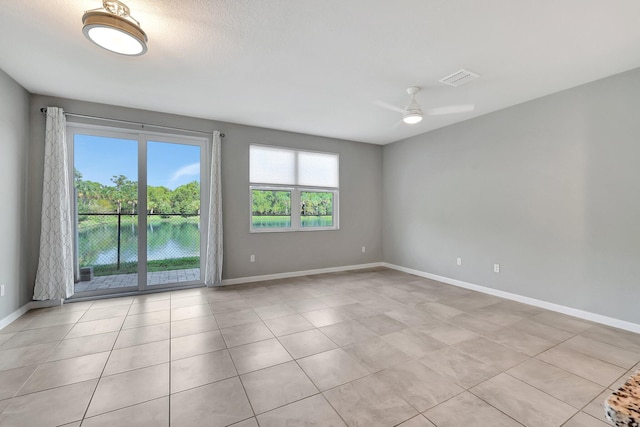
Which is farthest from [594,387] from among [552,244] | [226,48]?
[226,48]

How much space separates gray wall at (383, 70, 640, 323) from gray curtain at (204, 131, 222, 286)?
11.9 ft

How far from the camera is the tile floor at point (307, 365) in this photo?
5.63ft

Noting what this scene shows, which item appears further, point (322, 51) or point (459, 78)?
point (459, 78)

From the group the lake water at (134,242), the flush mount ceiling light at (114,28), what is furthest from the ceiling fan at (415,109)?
the lake water at (134,242)

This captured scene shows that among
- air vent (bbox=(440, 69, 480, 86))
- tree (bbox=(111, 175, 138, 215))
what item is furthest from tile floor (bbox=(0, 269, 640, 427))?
air vent (bbox=(440, 69, 480, 86))

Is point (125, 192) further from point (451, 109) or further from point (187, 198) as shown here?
point (451, 109)

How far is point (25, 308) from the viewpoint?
3.37 m

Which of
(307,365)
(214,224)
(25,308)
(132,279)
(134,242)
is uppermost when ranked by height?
(214,224)

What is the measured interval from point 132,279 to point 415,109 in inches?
182

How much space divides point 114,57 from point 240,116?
1812mm

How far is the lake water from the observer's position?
394 cm

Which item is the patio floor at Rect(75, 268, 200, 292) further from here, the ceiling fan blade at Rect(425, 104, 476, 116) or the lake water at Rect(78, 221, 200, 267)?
the ceiling fan blade at Rect(425, 104, 476, 116)

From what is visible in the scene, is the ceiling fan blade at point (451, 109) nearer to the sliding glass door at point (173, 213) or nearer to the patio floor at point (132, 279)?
the sliding glass door at point (173, 213)

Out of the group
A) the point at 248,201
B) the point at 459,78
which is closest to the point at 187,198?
the point at 248,201
